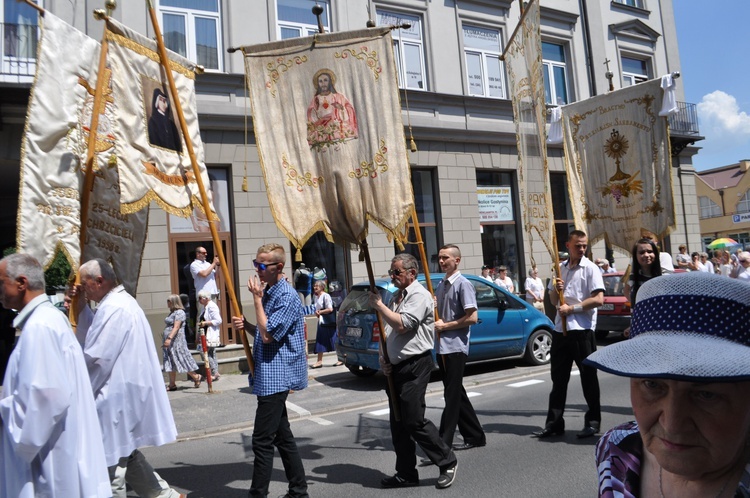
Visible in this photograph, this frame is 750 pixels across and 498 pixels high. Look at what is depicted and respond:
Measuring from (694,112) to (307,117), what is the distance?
21253 mm

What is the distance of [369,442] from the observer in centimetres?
643

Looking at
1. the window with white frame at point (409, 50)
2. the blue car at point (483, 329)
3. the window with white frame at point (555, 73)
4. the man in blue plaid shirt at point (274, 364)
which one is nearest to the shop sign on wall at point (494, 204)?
the window with white frame at point (409, 50)

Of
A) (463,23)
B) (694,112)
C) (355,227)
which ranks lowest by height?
(355,227)

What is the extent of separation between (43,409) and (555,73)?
19.1m

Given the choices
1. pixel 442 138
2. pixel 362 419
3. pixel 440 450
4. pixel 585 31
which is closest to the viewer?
pixel 440 450

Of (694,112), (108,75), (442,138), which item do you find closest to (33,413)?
(108,75)

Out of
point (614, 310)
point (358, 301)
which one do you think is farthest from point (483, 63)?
point (358, 301)

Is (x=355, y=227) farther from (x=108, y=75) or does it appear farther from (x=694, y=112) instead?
(x=694, y=112)

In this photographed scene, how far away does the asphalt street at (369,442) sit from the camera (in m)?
4.92

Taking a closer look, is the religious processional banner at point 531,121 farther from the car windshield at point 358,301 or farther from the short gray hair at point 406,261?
the car windshield at point 358,301

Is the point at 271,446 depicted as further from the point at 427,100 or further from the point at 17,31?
the point at 427,100

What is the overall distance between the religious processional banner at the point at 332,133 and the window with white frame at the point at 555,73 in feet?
49.1

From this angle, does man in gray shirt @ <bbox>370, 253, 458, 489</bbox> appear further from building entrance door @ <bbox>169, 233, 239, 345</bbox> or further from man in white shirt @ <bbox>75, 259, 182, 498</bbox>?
building entrance door @ <bbox>169, 233, 239, 345</bbox>

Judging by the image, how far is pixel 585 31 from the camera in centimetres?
1966
